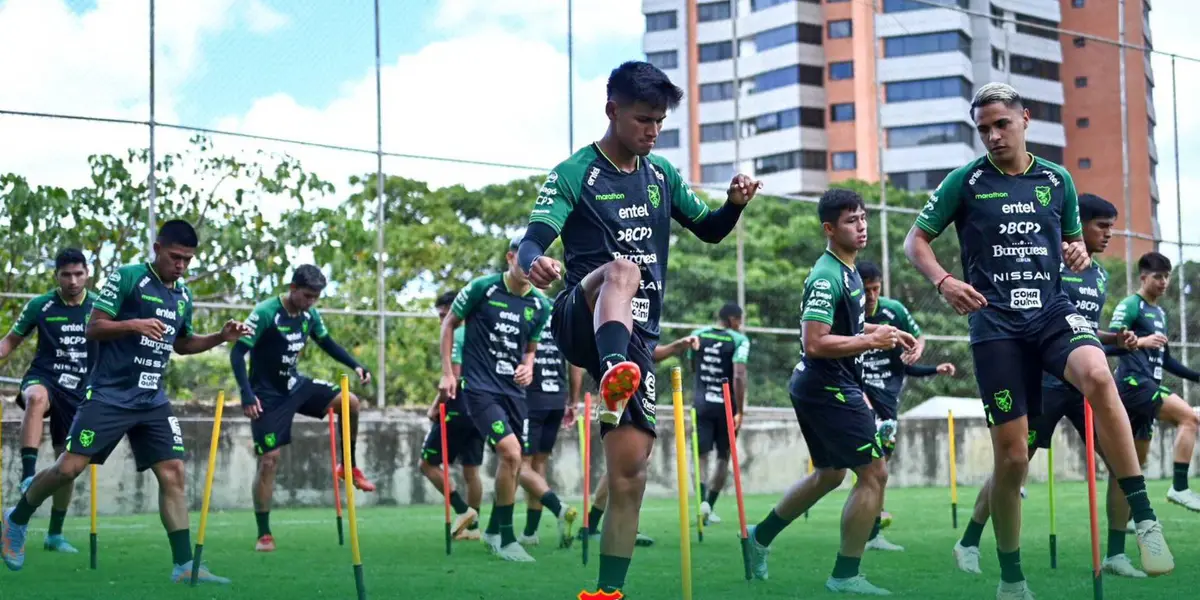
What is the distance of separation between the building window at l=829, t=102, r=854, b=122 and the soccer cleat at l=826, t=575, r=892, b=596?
49.4m

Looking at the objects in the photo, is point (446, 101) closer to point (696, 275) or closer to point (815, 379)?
point (696, 275)

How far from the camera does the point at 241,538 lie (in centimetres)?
1270

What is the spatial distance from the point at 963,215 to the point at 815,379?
1.24 m

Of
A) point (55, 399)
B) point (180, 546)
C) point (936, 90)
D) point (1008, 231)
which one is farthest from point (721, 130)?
point (936, 90)

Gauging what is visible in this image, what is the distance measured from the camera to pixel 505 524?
1076cm

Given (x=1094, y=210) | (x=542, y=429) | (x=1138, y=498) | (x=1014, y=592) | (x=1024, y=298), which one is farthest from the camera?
(x=542, y=429)

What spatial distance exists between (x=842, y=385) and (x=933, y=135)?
4813 centimetres

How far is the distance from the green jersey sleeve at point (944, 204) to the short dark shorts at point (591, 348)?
6.87 feet

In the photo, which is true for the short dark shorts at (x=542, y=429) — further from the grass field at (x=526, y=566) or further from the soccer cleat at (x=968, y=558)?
the soccer cleat at (x=968, y=558)

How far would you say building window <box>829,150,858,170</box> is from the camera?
5994 cm

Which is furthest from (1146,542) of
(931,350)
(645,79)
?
(931,350)

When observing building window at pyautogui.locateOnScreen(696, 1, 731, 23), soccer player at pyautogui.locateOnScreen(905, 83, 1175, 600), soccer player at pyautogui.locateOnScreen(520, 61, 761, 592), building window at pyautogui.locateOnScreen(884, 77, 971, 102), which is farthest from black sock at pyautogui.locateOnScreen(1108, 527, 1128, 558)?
building window at pyautogui.locateOnScreen(884, 77, 971, 102)

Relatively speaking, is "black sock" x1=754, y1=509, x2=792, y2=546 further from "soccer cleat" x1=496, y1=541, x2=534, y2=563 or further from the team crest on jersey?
the team crest on jersey

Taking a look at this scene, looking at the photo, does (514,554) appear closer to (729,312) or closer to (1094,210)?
(1094,210)
